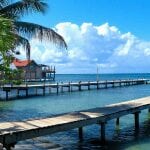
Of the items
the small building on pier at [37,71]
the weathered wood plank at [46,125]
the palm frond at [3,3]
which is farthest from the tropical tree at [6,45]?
the small building on pier at [37,71]

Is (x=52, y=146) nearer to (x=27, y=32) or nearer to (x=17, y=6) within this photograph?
(x=27, y=32)

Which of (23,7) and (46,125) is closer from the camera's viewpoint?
(46,125)

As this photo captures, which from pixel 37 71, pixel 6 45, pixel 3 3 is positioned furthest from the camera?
pixel 37 71

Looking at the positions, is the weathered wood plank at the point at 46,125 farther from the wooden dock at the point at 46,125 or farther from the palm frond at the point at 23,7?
the palm frond at the point at 23,7

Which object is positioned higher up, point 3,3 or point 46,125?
point 3,3

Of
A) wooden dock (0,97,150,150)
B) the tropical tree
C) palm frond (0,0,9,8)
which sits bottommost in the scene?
wooden dock (0,97,150,150)

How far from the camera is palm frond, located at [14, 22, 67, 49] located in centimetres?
1817

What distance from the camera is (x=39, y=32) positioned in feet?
60.2

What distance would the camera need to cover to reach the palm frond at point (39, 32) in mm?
18172

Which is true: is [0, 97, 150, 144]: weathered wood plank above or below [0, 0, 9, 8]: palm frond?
below

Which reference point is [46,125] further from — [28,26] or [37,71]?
[37,71]

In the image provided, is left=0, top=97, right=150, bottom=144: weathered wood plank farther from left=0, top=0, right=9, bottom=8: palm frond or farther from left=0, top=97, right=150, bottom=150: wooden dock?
left=0, top=0, right=9, bottom=8: palm frond

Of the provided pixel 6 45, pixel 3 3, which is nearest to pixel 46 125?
pixel 6 45

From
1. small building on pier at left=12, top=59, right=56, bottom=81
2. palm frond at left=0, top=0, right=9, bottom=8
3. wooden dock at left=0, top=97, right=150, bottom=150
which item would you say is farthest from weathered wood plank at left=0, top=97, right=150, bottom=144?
small building on pier at left=12, top=59, right=56, bottom=81
